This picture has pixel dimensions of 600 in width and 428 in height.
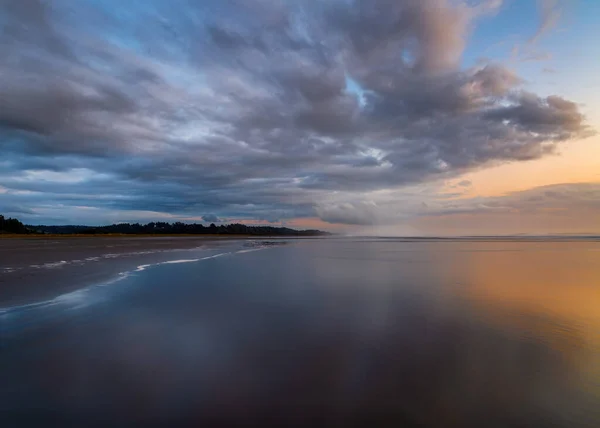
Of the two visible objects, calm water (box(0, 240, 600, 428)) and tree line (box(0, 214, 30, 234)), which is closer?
calm water (box(0, 240, 600, 428))

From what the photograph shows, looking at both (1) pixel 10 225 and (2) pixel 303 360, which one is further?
(1) pixel 10 225

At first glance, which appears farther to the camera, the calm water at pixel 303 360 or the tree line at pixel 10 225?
the tree line at pixel 10 225

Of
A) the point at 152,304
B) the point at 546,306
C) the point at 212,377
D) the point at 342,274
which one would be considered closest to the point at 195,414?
the point at 212,377

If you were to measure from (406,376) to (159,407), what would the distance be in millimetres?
3384

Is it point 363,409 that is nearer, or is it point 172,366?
point 363,409

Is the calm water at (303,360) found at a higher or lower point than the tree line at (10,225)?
lower

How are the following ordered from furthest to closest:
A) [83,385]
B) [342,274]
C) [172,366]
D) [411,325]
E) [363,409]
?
[342,274]
[411,325]
[172,366]
[83,385]
[363,409]

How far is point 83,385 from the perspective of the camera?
455cm

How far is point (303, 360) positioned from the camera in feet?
17.9

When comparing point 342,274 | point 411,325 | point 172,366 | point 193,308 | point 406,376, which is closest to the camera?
point 406,376

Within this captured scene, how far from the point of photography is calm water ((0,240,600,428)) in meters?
3.96

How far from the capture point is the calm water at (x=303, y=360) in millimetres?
3955

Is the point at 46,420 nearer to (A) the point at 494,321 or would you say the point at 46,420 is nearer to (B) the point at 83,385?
(B) the point at 83,385

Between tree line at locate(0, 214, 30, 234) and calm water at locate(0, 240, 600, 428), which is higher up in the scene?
tree line at locate(0, 214, 30, 234)
